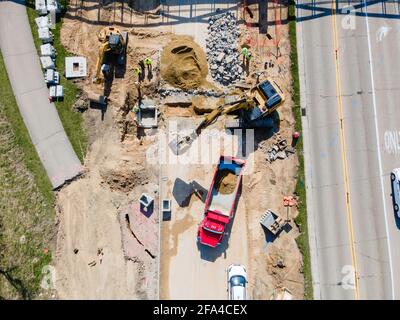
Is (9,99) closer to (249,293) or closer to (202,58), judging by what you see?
(202,58)

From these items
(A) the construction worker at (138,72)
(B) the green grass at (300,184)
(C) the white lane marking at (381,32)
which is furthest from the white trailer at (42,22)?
(C) the white lane marking at (381,32)

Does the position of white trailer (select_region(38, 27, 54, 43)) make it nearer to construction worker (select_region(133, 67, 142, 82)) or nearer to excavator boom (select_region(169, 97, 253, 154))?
construction worker (select_region(133, 67, 142, 82))

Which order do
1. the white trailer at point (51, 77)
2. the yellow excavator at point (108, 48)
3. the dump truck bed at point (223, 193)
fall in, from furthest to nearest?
1. the white trailer at point (51, 77)
2. the yellow excavator at point (108, 48)
3. the dump truck bed at point (223, 193)

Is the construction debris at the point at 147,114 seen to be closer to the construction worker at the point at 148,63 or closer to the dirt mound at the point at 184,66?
the dirt mound at the point at 184,66

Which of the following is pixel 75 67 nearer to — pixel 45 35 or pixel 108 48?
pixel 108 48

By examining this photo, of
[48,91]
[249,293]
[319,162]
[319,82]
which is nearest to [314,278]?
[249,293]

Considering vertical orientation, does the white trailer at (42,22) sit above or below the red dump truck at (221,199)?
above

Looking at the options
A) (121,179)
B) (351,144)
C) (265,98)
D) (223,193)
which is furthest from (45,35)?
(351,144)
